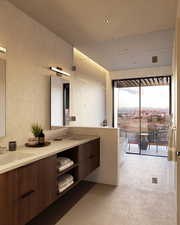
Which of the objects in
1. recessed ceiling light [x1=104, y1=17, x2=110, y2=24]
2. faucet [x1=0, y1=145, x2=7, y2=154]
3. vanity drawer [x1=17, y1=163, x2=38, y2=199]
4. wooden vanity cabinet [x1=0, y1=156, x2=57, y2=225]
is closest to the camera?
wooden vanity cabinet [x1=0, y1=156, x2=57, y2=225]

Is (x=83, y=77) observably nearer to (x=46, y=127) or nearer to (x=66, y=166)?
(x=46, y=127)

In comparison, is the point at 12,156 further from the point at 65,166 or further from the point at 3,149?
the point at 65,166

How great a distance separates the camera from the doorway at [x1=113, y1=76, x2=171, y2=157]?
514cm

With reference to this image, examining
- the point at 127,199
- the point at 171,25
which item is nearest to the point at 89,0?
the point at 171,25

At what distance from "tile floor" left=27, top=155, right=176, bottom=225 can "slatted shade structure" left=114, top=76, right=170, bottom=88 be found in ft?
9.41

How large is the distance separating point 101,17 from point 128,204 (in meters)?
2.68

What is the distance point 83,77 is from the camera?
13.8ft

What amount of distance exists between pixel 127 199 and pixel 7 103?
2.16 meters

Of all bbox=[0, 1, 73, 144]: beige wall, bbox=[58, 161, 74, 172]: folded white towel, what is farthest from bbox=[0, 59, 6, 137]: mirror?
bbox=[58, 161, 74, 172]: folded white towel

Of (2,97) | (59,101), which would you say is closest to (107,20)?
(59,101)

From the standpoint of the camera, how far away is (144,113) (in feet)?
17.6

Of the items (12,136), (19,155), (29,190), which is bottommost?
(29,190)

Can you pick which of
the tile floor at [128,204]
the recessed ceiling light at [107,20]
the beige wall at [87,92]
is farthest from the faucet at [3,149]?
the recessed ceiling light at [107,20]

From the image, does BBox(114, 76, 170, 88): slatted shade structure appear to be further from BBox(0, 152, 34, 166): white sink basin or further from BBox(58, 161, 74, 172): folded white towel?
BBox(0, 152, 34, 166): white sink basin
